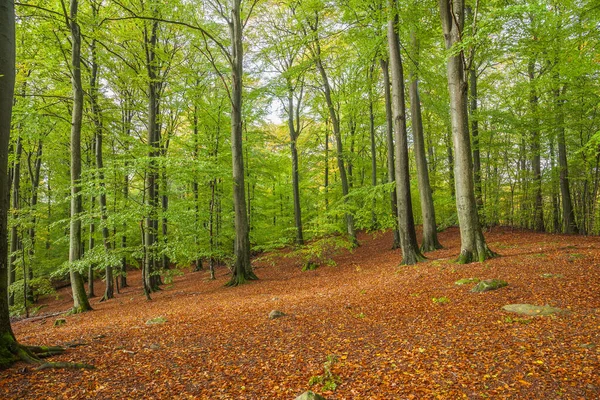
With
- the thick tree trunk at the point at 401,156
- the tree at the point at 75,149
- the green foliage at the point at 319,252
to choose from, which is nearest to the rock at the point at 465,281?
the thick tree trunk at the point at 401,156

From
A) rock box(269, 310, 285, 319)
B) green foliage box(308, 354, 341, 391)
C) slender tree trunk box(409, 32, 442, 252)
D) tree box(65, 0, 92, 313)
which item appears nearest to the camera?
green foliage box(308, 354, 341, 391)

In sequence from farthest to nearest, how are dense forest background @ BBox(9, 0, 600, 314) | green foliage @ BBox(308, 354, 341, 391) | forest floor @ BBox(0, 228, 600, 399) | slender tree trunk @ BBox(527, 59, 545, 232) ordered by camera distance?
slender tree trunk @ BBox(527, 59, 545, 232) < dense forest background @ BBox(9, 0, 600, 314) < green foliage @ BBox(308, 354, 341, 391) < forest floor @ BBox(0, 228, 600, 399)

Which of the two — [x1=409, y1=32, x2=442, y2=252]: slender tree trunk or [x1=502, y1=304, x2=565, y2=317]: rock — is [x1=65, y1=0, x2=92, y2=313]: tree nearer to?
[x1=502, y1=304, x2=565, y2=317]: rock

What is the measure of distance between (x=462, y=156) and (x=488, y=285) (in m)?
3.54

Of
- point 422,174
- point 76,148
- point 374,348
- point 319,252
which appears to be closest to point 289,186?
point 319,252

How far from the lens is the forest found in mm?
3797

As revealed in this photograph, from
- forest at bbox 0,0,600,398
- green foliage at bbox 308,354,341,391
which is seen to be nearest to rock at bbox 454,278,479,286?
forest at bbox 0,0,600,398

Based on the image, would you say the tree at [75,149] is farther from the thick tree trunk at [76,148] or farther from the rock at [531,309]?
the rock at [531,309]

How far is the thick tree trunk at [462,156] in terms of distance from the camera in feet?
26.4

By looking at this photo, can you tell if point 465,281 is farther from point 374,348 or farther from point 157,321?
point 157,321

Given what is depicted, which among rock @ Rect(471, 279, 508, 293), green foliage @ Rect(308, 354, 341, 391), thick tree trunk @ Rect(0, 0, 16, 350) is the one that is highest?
thick tree trunk @ Rect(0, 0, 16, 350)

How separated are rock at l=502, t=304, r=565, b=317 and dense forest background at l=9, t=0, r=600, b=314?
373 centimetres

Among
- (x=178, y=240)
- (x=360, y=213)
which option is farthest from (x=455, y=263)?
(x=178, y=240)

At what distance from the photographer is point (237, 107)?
478 inches
